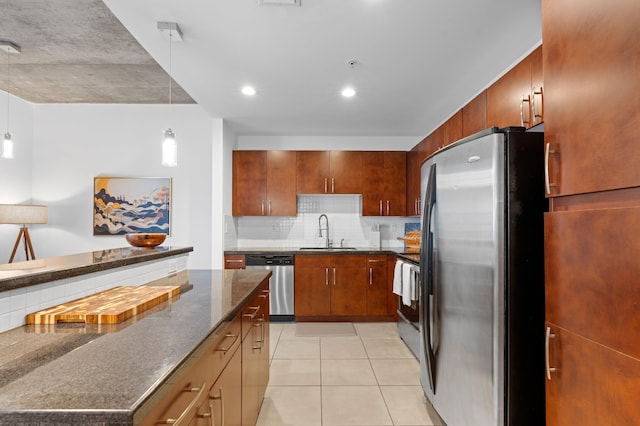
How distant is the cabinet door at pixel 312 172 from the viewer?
470 cm

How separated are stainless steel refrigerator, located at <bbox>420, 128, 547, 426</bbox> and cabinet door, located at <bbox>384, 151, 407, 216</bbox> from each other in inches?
115

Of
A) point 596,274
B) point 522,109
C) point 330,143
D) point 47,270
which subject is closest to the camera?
point 596,274

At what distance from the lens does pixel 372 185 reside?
4742 millimetres

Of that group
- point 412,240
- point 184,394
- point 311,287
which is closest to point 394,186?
point 412,240

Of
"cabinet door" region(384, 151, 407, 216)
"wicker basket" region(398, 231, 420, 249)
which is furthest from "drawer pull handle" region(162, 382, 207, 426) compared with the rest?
"cabinet door" region(384, 151, 407, 216)

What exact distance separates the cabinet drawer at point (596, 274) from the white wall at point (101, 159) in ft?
13.2

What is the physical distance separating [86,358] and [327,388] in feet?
6.79

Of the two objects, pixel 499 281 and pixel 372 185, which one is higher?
pixel 372 185

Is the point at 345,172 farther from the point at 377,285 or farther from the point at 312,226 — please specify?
the point at 377,285

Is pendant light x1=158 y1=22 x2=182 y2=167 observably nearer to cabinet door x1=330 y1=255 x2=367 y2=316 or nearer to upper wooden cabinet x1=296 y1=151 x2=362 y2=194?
upper wooden cabinet x1=296 y1=151 x2=362 y2=194

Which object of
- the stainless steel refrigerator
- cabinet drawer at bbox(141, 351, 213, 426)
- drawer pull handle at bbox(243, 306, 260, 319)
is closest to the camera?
cabinet drawer at bbox(141, 351, 213, 426)

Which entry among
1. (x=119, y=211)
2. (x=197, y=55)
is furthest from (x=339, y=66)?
(x=119, y=211)

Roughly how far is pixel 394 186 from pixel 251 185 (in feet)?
6.41

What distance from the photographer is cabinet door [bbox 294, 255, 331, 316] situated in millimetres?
4340
